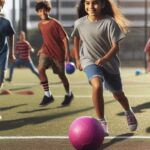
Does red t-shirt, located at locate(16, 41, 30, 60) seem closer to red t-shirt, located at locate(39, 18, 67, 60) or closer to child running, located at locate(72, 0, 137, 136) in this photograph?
red t-shirt, located at locate(39, 18, 67, 60)

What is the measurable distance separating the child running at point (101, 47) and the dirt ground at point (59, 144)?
0.47 meters

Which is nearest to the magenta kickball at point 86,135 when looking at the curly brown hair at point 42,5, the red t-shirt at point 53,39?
the curly brown hair at point 42,5

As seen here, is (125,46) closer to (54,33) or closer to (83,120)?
(54,33)

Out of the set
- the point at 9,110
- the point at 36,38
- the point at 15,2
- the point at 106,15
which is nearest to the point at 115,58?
the point at 106,15

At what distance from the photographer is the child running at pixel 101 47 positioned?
18.4 ft

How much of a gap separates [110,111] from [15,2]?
61.9 feet

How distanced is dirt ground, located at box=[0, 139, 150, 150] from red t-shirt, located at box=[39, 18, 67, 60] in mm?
3545

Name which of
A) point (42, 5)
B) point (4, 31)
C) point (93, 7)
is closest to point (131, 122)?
point (93, 7)

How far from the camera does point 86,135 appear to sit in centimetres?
459

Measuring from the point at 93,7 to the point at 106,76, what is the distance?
80 centimetres

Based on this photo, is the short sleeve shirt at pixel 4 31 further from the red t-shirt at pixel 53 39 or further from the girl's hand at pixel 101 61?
the girl's hand at pixel 101 61

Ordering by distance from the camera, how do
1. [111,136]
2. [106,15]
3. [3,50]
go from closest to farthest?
[111,136]
[106,15]
[3,50]

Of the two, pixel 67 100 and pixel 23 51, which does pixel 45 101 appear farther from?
pixel 23 51

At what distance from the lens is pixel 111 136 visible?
550cm
